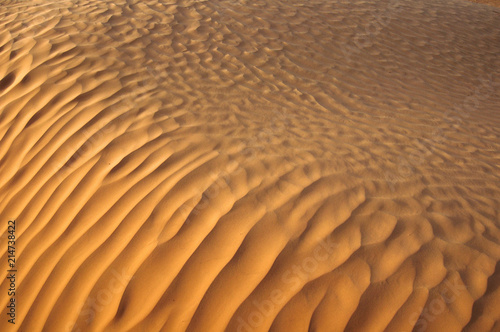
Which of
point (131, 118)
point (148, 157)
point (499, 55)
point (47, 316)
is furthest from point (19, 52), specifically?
point (499, 55)

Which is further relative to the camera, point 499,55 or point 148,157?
point 499,55

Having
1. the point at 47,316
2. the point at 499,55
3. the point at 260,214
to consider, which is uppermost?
the point at 260,214

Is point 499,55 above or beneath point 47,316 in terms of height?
beneath

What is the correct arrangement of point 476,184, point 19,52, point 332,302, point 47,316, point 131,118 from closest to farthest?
1. point 332,302
2. point 47,316
3. point 476,184
4. point 131,118
5. point 19,52

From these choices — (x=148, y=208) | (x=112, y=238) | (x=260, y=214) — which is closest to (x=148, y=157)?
(x=148, y=208)

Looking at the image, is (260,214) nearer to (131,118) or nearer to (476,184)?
(131,118)

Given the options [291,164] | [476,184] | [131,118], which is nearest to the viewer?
[291,164]

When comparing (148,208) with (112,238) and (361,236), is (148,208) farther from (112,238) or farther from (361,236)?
(361,236)
